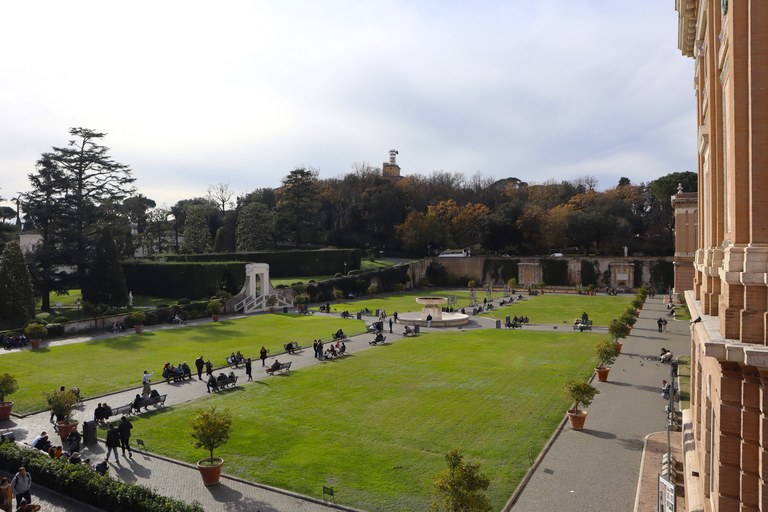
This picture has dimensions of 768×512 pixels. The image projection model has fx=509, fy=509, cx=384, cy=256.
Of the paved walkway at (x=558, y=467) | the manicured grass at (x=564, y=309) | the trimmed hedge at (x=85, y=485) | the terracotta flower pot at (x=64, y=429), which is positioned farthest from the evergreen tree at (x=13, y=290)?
the manicured grass at (x=564, y=309)

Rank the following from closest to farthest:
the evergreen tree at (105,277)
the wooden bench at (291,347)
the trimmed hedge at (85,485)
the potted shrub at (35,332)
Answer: the trimmed hedge at (85,485)
the wooden bench at (291,347)
the potted shrub at (35,332)
the evergreen tree at (105,277)

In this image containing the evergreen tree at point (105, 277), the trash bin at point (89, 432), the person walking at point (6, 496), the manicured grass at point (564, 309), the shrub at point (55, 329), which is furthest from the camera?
the manicured grass at point (564, 309)

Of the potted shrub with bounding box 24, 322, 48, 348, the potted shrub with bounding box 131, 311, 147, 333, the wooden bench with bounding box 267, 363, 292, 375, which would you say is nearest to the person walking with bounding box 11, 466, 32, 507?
the wooden bench with bounding box 267, 363, 292, 375

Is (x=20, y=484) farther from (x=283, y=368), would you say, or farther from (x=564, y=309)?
(x=564, y=309)

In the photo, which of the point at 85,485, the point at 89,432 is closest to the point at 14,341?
the point at 89,432

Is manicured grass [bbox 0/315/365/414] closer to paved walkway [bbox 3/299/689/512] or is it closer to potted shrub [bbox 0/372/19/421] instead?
potted shrub [bbox 0/372/19/421]

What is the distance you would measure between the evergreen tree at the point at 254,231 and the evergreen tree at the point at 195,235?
541cm

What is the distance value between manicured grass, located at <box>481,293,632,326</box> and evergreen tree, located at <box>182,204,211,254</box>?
41.9 metres

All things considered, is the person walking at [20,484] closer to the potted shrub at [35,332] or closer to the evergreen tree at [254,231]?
the potted shrub at [35,332]

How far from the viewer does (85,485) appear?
1106cm

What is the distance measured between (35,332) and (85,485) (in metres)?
22.5

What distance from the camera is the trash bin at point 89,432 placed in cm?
1464

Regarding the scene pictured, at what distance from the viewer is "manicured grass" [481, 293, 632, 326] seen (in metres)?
39.7

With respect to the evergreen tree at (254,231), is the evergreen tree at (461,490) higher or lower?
lower
